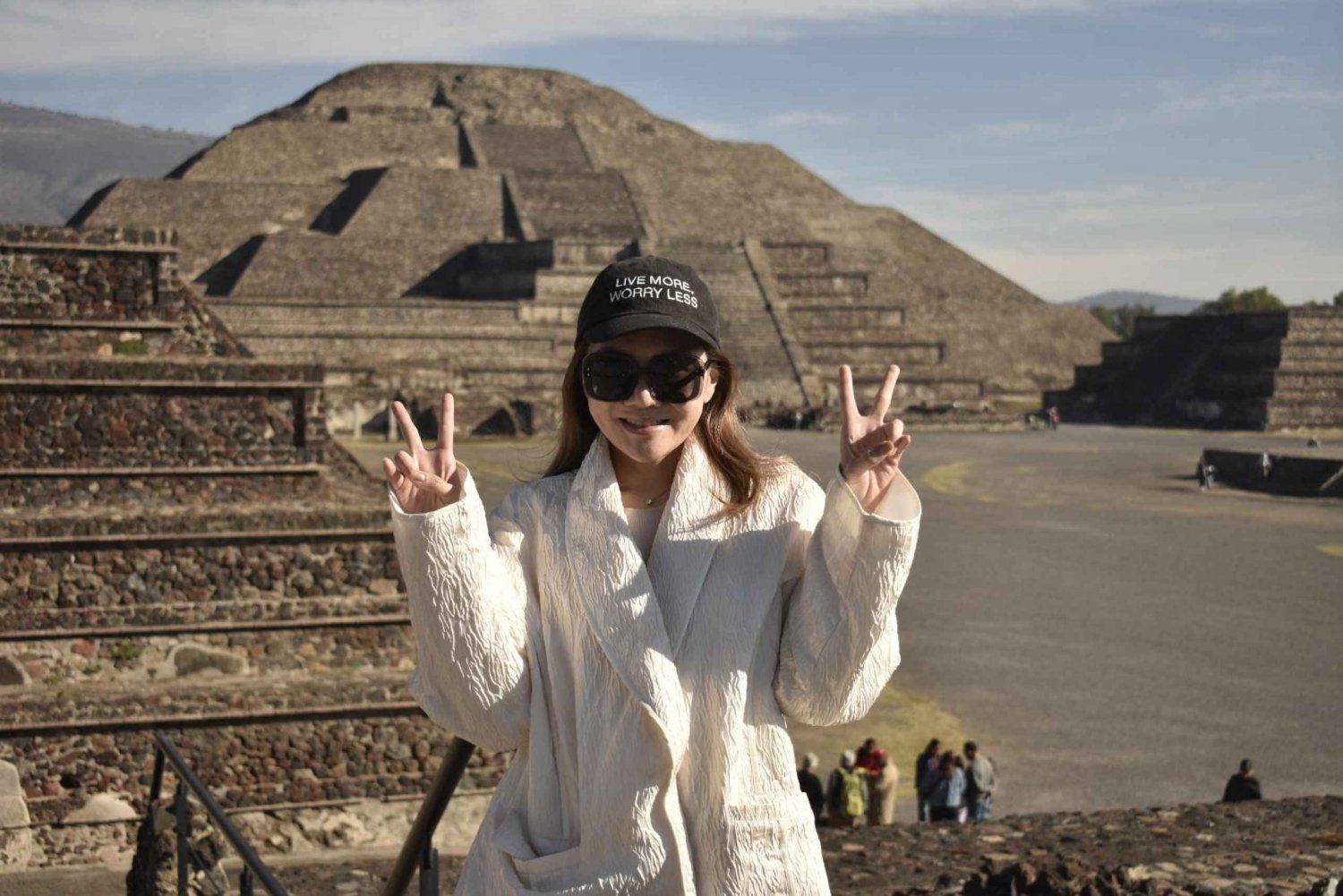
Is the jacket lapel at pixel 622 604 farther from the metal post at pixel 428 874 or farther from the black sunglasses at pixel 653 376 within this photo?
the metal post at pixel 428 874

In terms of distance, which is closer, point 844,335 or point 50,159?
point 50,159

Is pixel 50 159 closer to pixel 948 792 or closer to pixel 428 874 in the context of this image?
pixel 948 792

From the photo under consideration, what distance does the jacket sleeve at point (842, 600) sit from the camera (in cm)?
296

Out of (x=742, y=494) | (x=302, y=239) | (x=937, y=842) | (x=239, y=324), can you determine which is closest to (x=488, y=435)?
(x=239, y=324)

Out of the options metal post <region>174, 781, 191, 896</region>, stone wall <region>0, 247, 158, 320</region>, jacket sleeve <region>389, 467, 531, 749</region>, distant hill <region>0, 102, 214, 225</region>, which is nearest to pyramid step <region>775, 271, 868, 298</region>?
distant hill <region>0, 102, 214, 225</region>

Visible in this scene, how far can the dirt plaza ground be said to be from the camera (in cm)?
1262

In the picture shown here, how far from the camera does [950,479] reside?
29.3m

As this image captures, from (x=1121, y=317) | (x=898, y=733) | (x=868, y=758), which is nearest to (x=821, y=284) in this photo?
(x=898, y=733)

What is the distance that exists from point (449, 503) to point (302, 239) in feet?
143

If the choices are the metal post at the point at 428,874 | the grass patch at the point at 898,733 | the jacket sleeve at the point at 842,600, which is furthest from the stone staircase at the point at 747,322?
the jacket sleeve at the point at 842,600

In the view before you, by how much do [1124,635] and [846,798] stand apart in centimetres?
609

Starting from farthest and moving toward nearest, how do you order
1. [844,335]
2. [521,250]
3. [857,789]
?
[844,335] → [521,250] → [857,789]

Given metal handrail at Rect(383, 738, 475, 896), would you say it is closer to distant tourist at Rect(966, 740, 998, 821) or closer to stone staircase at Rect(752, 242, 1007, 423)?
distant tourist at Rect(966, 740, 998, 821)

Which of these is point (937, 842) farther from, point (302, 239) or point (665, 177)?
point (665, 177)
